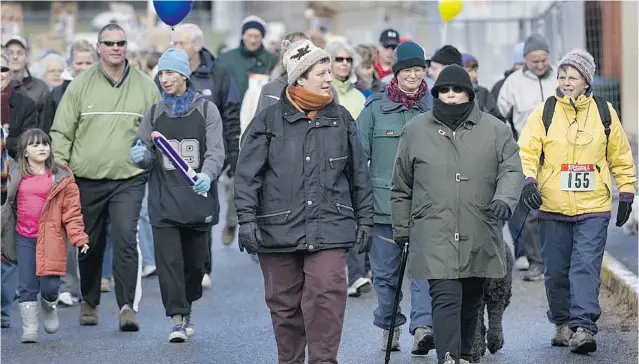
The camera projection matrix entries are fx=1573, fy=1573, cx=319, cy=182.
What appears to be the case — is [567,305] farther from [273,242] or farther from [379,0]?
[379,0]

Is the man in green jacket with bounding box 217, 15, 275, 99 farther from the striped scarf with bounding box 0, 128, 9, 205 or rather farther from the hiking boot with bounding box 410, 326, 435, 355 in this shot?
the hiking boot with bounding box 410, 326, 435, 355

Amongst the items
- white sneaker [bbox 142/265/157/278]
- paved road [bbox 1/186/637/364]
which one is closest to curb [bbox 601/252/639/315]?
paved road [bbox 1/186/637/364]

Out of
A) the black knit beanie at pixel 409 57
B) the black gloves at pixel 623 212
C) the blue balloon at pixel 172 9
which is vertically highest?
the blue balloon at pixel 172 9

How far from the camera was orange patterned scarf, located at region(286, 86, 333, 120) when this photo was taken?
8.48 meters

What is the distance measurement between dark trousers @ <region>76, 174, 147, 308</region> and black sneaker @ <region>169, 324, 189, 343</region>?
657 mm

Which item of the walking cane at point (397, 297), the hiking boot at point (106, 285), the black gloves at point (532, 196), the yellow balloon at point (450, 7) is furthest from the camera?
the yellow balloon at point (450, 7)

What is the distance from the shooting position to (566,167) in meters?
9.79

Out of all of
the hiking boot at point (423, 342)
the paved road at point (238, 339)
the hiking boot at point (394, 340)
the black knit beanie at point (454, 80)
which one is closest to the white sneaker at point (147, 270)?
the paved road at point (238, 339)

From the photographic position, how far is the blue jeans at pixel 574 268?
9771mm

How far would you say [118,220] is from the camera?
11.0m

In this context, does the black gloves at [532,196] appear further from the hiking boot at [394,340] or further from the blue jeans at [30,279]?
the blue jeans at [30,279]

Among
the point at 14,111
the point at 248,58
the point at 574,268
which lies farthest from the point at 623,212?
the point at 248,58

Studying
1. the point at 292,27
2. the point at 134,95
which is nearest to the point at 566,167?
the point at 134,95

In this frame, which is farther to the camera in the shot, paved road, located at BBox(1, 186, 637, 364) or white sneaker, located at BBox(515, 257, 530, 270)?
white sneaker, located at BBox(515, 257, 530, 270)
